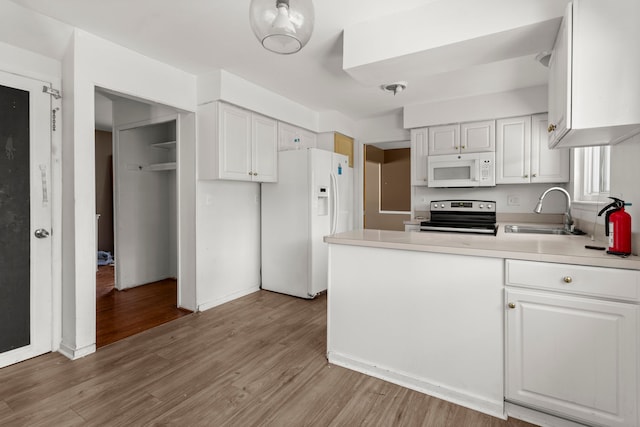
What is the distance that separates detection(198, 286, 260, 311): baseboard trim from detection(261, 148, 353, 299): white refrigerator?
0.18 metres

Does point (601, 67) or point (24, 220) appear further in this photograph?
point (24, 220)

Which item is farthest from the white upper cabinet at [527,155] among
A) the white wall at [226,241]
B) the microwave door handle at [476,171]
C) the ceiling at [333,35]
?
the white wall at [226,241]

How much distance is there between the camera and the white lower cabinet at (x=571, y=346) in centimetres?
149

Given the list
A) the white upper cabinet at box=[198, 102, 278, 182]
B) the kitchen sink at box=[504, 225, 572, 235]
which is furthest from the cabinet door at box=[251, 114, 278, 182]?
the kitchen sink at box=[504, 225, 572, 235]

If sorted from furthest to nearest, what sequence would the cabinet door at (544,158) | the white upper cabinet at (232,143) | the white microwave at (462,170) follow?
the white microwave at (462,170) → the cabinet door at (544,158) → the white upper cabinet at (232,143)

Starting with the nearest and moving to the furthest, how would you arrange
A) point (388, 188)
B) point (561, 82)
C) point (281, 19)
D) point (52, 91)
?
1. point (281, 19)
2. point (561, 82)
3. point (52, 91)
4. point (388, 188)

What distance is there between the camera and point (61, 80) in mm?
2518

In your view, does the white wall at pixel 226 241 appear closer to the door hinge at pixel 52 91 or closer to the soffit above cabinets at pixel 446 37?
the door hinge at pixel 52 91

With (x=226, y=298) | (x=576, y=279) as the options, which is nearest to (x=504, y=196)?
(x=576, y=279)

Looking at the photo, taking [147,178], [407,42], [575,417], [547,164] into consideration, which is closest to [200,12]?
[407,42]

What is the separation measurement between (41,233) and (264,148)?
2.10 meters

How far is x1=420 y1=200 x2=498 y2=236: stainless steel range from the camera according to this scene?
3.11 meters

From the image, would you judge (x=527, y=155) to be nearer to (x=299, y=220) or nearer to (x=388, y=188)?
(x=299, y=220)

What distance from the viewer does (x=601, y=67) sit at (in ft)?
4.83
